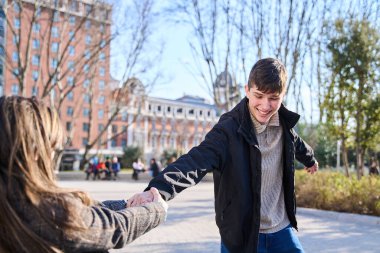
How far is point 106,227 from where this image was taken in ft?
5.94

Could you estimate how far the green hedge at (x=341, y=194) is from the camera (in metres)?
10.2

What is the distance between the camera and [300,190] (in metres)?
12.7

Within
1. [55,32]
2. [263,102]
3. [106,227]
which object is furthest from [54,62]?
[106,227]

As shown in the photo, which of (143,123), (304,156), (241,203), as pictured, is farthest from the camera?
(143,123)

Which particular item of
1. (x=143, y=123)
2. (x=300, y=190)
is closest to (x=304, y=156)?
(x=300, y=190)

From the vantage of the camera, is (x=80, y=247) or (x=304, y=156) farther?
(x=304, y=156)

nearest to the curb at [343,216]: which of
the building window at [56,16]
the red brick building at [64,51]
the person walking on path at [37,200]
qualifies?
the red brick building at [64,51]

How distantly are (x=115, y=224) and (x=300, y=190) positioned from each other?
37.5 ft

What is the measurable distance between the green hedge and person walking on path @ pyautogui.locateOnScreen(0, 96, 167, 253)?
9.14 metres

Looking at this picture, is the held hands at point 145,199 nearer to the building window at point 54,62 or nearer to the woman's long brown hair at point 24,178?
the woman's long brown hair at point 24,178

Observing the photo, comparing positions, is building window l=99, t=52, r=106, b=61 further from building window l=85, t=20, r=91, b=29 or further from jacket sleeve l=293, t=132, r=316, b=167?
jacket sleeve l=293, t=132, r=316, b=167

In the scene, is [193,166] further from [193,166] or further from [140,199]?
[140,199]

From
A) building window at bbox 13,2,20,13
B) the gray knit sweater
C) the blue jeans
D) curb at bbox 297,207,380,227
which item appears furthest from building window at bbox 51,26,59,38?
the blue jeans

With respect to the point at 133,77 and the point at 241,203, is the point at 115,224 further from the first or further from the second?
the point at 133,77
